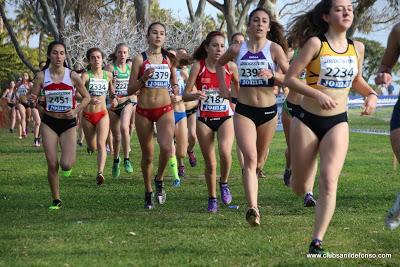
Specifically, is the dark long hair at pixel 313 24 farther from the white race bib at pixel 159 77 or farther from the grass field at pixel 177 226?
the white race bib at pixel 159 77

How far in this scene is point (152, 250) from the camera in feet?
25.9

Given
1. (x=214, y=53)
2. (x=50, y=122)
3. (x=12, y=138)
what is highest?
(x=214, y=53)

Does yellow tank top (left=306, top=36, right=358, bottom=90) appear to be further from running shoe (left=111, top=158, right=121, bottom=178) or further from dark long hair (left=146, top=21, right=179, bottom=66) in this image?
running shoe (left=111, top=158, right=121, bottom=178)

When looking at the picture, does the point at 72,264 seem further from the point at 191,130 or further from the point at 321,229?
Answer: the point at 191,130


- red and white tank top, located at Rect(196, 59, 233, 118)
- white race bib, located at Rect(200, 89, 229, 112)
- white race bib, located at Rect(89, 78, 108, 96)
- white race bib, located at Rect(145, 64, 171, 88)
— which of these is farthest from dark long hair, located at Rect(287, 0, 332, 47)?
white race bib, located at Rect(89, 78, 108, 96)

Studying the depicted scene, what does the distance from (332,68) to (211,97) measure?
12.3ft

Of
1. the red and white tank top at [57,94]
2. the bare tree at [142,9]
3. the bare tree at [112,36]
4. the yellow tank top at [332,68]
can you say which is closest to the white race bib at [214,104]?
the red and white tank top at [57,94]

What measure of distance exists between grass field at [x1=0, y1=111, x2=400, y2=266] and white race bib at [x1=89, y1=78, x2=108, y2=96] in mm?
1485

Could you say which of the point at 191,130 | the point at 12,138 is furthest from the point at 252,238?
the point at 12,138

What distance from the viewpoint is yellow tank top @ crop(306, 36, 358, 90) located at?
301 inches

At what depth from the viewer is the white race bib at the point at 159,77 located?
37.0 feet

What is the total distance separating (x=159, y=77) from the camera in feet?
37.3

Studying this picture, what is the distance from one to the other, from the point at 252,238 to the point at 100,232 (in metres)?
1.56

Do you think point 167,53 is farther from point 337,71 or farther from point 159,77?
point 337,71
